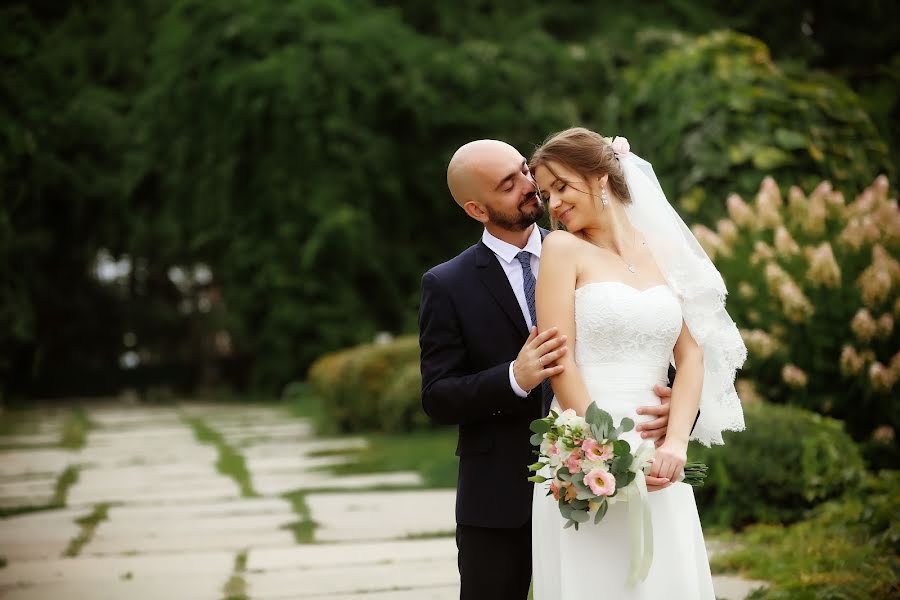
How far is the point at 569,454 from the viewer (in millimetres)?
2545

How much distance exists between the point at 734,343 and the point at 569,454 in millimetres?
701

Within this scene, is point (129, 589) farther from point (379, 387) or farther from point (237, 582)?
point (379, 387)

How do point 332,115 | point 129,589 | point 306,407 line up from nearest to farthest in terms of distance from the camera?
1. point 129,589
2. point 306,407
3. point 332,115

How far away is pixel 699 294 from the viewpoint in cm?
288

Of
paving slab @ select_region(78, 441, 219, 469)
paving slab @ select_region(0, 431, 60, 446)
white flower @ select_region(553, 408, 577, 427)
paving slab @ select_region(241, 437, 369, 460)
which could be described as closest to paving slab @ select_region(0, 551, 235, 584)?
white flower @ select_region(553, 408, 577, 427)

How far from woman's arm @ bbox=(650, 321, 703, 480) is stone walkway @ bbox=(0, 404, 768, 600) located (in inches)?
77.1

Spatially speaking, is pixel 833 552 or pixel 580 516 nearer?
pixel 580 516

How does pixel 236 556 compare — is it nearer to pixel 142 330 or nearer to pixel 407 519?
pixel 407 519

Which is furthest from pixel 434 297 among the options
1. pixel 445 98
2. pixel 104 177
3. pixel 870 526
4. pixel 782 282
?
pixel 104 177

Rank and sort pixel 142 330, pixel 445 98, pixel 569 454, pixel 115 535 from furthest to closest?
pixel 142 330, pixel 445 98, pixel 115 535, pixel 569 454

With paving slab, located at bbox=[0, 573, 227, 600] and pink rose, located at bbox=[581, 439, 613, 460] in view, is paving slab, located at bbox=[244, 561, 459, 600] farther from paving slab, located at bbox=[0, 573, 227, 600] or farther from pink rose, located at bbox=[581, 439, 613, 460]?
pink rose, located at bbox=[581, 439, 613, 460]

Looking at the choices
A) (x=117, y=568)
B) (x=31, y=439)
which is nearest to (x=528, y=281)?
(x=117, y=568)

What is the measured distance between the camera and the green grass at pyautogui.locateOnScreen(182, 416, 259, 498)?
27.0 feet

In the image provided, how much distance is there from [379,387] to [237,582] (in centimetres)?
613
